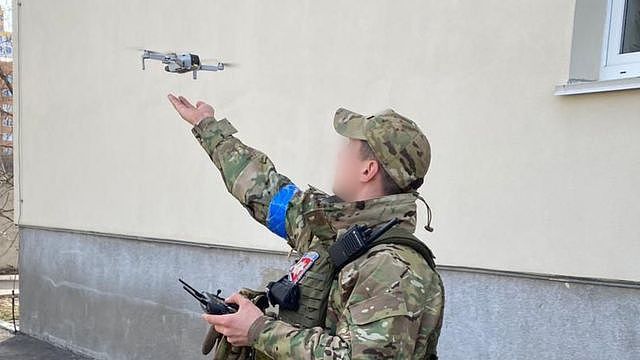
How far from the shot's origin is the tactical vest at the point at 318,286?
1541 millimetres

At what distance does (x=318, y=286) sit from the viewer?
5.26ft

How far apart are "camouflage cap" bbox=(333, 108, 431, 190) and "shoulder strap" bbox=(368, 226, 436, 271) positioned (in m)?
0.14

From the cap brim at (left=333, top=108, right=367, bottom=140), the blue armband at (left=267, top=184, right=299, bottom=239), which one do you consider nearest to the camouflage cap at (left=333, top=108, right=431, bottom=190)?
the cap brim at (left=333, top=108, right=367, bottom=140)

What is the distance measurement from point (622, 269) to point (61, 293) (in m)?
5.46

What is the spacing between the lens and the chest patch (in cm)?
167

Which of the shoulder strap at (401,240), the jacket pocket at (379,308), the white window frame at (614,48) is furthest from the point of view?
the white window frame at (614,48)

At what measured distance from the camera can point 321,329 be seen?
151 centimetres

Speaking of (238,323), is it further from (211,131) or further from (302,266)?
(211,131)

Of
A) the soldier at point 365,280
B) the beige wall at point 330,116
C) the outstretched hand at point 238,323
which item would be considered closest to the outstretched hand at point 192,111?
the soldier at point 365,280

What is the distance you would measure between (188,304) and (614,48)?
362 centimetres

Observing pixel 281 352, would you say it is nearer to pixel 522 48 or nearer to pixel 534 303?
pixel 534 303

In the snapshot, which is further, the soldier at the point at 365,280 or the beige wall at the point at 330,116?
the beige wall at the point at 330,116

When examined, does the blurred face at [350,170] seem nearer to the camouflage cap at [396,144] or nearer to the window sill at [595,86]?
the camouflage cap at [396,144]

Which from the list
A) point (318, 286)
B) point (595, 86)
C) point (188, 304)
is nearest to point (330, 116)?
point (595, 86)
